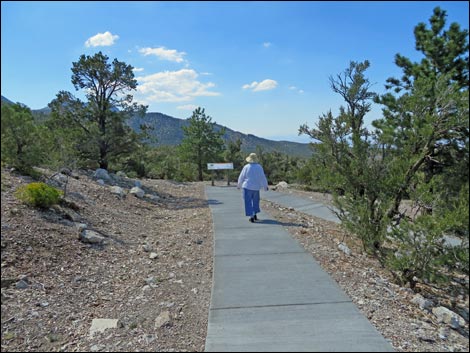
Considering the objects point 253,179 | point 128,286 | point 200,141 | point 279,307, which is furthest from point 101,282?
point 200,141

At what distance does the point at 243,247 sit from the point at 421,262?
9.11ft

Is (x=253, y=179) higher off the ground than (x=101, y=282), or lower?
higher

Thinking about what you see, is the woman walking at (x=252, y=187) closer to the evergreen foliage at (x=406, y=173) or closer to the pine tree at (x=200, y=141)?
the evergreen foliage at (x=406, y=173)

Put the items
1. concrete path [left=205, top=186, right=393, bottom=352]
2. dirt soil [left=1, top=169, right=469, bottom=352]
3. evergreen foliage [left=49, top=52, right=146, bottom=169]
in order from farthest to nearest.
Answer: evergreen foliage [left=49, top=52, right=146, bottom=169] < dirt soil [left=1, top=169, right=469, bottom=352] < concrete path [left=205, top=186, right=393, bottom=352]

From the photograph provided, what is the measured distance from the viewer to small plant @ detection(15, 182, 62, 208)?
22.9 ft

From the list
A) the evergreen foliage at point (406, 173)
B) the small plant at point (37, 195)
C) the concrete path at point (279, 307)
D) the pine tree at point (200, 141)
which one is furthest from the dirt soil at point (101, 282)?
the pine tree at point (200, 141)

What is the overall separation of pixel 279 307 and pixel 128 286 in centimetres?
221

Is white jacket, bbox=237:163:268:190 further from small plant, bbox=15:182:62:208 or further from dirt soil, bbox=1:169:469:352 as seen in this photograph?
small plant, bbox=15:182:62:208

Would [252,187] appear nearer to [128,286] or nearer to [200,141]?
[128,286]

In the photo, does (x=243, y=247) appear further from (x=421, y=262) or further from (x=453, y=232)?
(x=453, y=232)

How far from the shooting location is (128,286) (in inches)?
202

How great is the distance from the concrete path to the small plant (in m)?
3.35

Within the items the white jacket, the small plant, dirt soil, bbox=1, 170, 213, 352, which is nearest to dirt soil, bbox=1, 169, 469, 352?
dirt soil, bbox=1, 170, 213, 352

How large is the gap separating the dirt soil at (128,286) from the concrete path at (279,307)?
0.62ft
